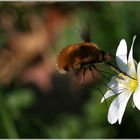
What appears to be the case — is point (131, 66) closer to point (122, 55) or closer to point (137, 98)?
point (122, 55)

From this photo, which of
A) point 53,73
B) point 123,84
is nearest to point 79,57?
point 123,84

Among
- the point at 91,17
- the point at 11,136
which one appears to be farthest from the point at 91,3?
the point at 11,136

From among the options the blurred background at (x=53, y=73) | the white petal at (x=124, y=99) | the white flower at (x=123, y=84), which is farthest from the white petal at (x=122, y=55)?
the blurred background at (x=53, y=73)

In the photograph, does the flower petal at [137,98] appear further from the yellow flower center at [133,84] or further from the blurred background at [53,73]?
the blurred background at [53,73]

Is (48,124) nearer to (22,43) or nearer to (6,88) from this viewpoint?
(6,88)

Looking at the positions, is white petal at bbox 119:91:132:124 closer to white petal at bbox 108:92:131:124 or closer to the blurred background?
white petal at bbox 108:92:131:124
